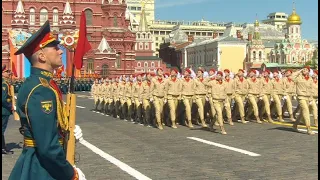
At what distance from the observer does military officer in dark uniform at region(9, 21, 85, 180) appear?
3928 mm

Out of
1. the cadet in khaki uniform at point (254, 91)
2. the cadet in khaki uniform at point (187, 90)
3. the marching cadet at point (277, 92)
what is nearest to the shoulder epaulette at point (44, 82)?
the cadet in khaki uniform at point (187, 90)

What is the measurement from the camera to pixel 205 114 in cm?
1828

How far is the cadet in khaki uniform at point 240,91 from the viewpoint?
18047 millimetres

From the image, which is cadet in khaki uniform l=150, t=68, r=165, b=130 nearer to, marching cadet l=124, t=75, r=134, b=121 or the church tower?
marching cadet l=124, t=75, r=134, b=121

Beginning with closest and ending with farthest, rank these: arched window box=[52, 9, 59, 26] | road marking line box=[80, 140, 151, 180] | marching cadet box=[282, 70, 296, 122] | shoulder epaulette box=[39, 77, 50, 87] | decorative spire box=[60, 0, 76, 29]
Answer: shoulder epaulette box=[39, 77, 50, 87] → road marking line box=[80, 140, 151, 180] → marching cadet box=[282, 70, 296, 122] → decorative spire box=[60, 0, 76, 29] → arched window box=[52, 9, 59, 26]

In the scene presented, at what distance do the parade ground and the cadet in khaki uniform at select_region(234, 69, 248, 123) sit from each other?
1.31m

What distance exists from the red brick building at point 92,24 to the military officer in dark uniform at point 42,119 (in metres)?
65.0

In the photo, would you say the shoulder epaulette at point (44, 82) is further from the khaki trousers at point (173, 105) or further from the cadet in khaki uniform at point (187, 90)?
the cadet in khaki uniform at point (187, 90)

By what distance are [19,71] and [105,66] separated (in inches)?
449

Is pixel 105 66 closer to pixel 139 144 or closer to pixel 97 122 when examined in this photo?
pixel 97 122

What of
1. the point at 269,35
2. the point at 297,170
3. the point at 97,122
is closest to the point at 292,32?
the point at 269,35

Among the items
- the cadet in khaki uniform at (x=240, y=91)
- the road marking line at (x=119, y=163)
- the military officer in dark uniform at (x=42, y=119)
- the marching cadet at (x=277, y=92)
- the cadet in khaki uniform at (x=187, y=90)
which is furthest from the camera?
the marching cadet at (x=277, y=92)

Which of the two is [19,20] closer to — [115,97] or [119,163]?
[115,97]

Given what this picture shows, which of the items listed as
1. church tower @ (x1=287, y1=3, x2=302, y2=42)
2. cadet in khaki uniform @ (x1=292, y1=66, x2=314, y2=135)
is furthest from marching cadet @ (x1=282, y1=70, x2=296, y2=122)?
church tower @ (x1=287, y1=3, x2=302, y2=42)
